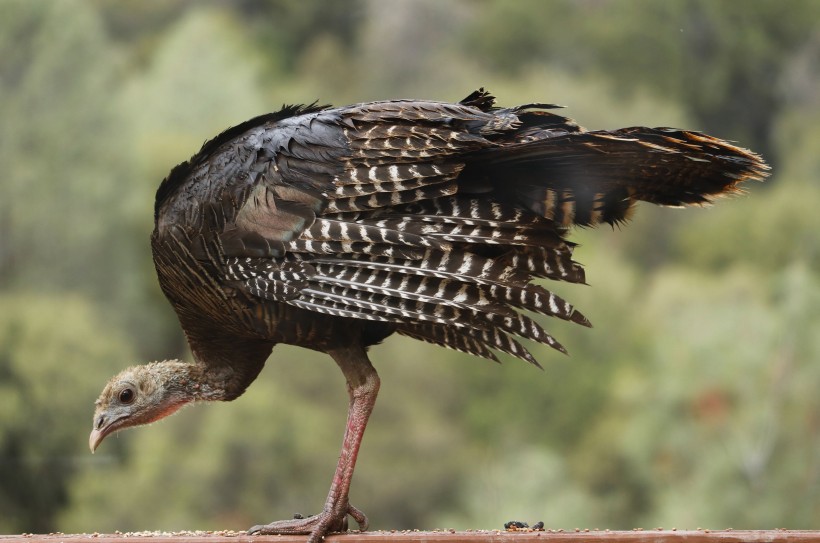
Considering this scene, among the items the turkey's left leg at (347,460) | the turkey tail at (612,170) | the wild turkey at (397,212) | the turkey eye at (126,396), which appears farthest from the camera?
the turkey eye at (126,396)

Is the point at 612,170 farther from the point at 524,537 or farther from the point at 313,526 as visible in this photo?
the point at 313,526

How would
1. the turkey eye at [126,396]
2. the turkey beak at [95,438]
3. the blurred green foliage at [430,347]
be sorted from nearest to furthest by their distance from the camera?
the turkey beak at [95,438] → the turkey eye at [126,396] → the blurred green foliage at [430,347]

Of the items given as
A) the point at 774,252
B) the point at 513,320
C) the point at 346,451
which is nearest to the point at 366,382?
the point at 346,451

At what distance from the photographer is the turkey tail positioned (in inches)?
209

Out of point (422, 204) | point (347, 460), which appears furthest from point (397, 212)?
point (347, 460)

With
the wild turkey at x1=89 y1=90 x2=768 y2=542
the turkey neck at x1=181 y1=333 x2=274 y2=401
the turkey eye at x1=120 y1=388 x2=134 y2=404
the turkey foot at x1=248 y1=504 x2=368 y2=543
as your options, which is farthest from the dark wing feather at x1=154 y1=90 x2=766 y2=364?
the turkey eye at x1=120 y1=388 x2=134 y2=404

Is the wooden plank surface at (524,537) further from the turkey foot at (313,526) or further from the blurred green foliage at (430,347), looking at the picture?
the blurred green foliage at (430,347)

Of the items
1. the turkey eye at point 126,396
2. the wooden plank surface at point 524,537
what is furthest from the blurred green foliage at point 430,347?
the wooden plank surface at point 524,537

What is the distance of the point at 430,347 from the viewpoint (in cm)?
4000

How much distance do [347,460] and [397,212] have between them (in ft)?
3.44

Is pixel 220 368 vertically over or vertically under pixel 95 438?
over

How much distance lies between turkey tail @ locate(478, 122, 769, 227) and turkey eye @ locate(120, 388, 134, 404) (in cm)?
204

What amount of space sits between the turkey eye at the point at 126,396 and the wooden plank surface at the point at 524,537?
3.99 ft

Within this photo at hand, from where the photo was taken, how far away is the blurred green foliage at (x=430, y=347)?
29219 millimetres
